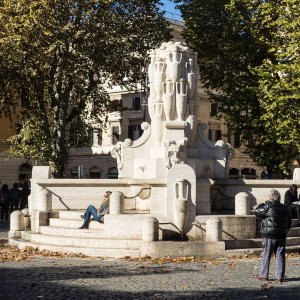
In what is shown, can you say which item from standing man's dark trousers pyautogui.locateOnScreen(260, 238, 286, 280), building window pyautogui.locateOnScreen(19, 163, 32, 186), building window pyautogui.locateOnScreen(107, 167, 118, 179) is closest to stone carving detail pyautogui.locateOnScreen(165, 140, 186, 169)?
standing man's dark trousers pyautogui.locateOnScreen(260, 238, 286, 280)

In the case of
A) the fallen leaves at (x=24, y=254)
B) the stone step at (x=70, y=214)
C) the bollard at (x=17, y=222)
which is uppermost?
the stone step at (x=70, y=214)

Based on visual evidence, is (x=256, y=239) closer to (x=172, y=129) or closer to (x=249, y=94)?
(x=172, y=129)

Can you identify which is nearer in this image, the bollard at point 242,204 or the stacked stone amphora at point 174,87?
the bollard at point 242,204

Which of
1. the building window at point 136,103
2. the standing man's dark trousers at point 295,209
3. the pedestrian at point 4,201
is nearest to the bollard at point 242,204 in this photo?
A: the standing man's dark trousers at point 295,209

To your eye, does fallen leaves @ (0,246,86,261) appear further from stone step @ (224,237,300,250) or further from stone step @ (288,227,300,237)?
stone step @ (288,227,300,237)

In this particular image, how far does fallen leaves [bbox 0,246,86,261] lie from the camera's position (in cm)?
1594

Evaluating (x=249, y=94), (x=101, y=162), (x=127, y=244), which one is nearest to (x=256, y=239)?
(x=127, y=244)

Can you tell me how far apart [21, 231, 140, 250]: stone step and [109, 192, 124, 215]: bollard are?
108 centimetres

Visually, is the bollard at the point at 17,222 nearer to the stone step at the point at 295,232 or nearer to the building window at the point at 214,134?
the stone step at the point at 295,232

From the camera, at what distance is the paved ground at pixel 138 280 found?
1088 centimetres

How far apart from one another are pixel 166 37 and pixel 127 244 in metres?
21.3

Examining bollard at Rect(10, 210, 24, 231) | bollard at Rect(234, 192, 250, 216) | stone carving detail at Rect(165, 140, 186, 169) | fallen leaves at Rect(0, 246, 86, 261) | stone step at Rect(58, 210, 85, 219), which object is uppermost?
stone carving detail at Rect(165, 140, 186, 169)

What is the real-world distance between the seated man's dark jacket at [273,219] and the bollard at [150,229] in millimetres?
3762

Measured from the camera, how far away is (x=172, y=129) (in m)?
19.5
